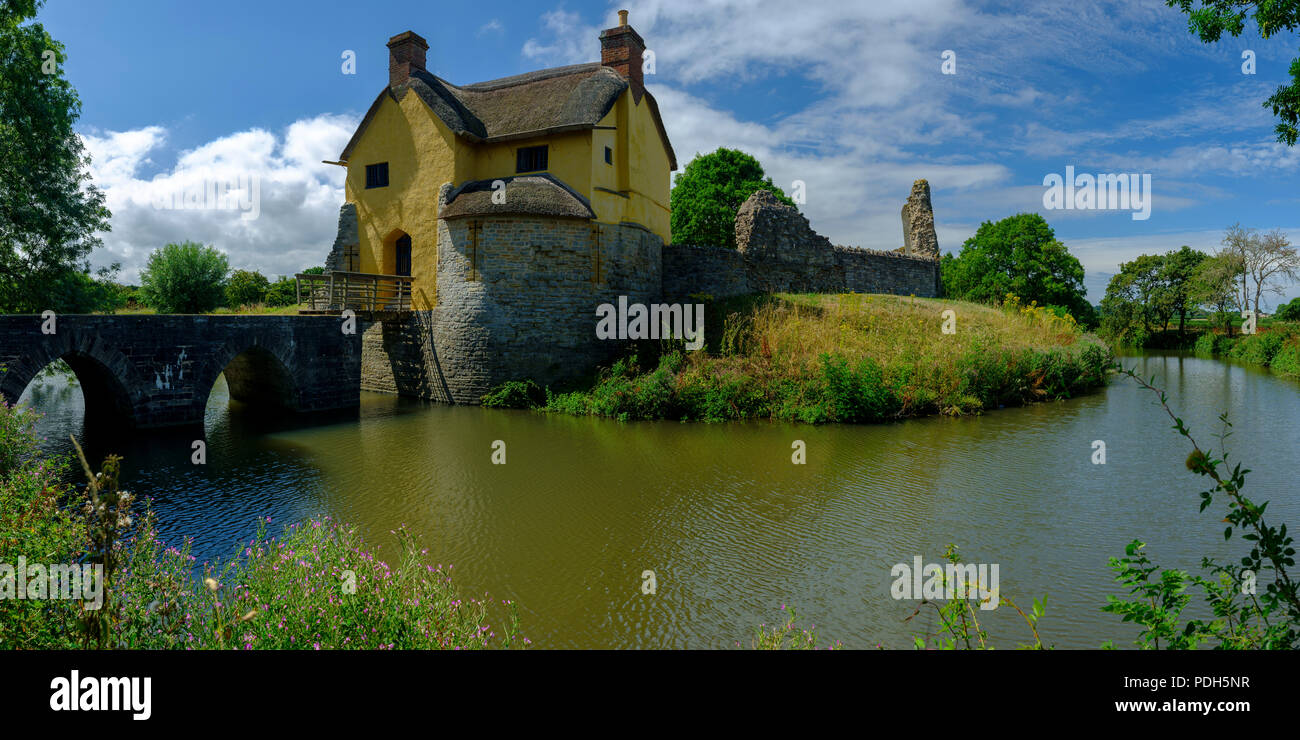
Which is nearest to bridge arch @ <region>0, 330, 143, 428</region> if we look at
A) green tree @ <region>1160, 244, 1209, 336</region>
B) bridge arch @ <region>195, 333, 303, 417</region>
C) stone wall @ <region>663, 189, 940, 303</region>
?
bridge arch @ <region>195, 333, 303, 417</region>

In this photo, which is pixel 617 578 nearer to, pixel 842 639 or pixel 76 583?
pixel 842 639

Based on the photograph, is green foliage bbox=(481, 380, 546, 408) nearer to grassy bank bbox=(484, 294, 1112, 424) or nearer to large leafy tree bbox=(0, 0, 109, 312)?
grassy bank bbox=(484, 294, 1112, 424)

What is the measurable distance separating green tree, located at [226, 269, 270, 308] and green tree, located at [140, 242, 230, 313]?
35.2ft

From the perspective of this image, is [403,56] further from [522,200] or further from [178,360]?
[178,360]

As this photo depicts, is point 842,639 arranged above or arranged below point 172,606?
below

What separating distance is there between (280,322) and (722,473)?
40.8 feet

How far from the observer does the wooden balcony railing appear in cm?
1889

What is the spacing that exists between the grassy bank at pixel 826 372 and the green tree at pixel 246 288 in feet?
114

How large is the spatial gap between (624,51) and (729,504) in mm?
17508

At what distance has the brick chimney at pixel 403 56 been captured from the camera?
21609mm

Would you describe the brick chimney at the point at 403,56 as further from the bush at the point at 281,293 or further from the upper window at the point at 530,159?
the bush at the point at 281,293

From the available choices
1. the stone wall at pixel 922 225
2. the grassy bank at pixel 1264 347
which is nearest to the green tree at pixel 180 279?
the stone wall at pixel 922 225
